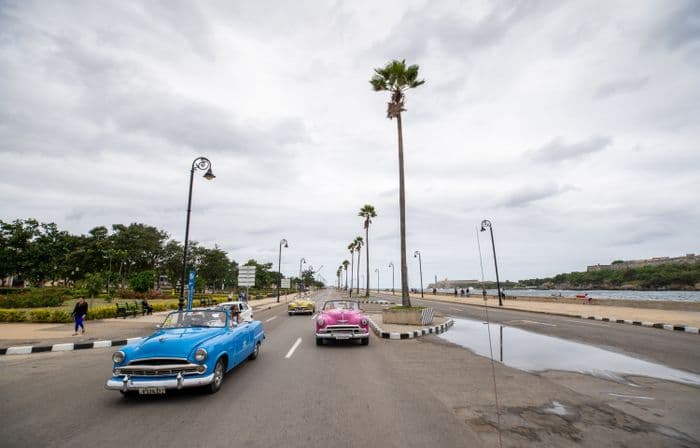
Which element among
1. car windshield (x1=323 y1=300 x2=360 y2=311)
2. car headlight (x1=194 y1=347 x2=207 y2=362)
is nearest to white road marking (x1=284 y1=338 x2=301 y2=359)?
car windshield (x1=323 y1=300 x2=360 y2=311)

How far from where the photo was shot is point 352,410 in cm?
484

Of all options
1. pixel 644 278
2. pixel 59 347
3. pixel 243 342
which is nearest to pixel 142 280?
pixel 59 347

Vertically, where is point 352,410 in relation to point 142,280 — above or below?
below

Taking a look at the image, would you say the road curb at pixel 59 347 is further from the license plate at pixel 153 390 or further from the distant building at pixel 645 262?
the distant building at pixel 645 262

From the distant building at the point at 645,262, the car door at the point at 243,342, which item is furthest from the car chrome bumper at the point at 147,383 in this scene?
the distant building at the point at 645,262

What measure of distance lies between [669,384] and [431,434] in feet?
18.6

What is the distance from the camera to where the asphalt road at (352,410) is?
3920 mm

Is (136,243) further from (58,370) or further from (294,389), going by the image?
(294,389)

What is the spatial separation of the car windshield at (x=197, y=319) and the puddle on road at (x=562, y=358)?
692cm

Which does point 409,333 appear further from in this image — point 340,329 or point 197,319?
point 197,319

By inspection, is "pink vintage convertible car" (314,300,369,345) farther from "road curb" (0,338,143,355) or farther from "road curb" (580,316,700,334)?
"road curb" (580,316,700,334)

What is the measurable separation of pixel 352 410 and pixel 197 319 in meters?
4.23

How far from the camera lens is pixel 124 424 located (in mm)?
4379

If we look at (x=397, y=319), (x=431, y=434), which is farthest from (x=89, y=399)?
(x=397, y=319)
